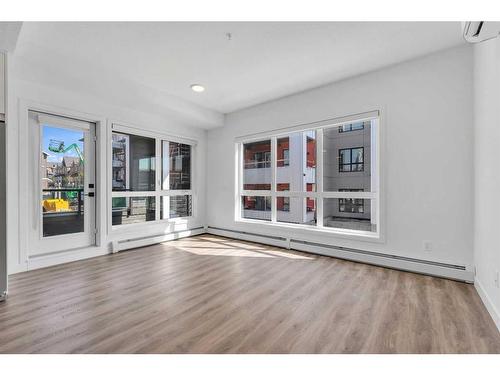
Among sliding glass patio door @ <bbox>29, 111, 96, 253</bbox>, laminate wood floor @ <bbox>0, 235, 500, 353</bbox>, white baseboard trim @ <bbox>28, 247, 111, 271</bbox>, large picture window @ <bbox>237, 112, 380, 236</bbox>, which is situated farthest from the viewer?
large picture window @ <bbox>237, 112, 380, 236</bbox>

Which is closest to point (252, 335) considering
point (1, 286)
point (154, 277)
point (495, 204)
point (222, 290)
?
point (222, 290)

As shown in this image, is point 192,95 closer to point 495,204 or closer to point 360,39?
point 360,39

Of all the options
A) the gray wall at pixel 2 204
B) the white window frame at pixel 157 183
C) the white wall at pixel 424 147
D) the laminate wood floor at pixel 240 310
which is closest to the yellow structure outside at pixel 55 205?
the white window frame at pixel 157 183

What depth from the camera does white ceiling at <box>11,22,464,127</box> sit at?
101 inches

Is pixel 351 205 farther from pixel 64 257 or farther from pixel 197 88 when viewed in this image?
pixel 64 257

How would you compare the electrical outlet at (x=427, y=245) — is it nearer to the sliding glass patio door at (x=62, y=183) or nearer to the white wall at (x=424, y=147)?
the white wall at (x=424, y=147)

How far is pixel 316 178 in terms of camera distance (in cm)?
432

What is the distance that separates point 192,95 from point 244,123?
1.21 m

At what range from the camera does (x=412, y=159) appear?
3.25 metres

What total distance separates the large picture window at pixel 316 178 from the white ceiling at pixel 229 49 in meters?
0.91

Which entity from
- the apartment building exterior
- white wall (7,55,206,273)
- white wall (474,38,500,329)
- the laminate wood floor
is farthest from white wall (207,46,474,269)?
white wall (7,55,206,273)

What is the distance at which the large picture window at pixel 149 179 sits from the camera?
4.41 meters

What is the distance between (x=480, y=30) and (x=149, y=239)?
16.3ft

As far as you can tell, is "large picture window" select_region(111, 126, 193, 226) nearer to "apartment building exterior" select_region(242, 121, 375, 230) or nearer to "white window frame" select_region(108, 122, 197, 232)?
"white window frame" select_region(108, 122, 197, 232)
